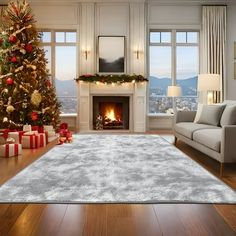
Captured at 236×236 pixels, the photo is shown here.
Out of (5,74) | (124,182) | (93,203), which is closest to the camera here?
(93,203)

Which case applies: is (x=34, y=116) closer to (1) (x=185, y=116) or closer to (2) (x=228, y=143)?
(1) (x=185, y=116)

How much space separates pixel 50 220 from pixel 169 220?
0.76 metres

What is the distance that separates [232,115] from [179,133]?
134 cm

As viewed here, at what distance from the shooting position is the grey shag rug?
Result: 8.06 feet

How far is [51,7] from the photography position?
8.32 metres

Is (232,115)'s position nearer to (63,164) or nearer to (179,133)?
(179,133)

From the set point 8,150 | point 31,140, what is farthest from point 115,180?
point 31,140

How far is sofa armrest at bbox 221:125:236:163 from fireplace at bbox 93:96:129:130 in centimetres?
530

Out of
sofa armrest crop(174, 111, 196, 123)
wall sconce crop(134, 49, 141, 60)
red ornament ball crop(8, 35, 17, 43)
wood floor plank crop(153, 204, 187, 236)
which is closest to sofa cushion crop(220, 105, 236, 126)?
sofa armrest crop(174, 111, 196, 123)

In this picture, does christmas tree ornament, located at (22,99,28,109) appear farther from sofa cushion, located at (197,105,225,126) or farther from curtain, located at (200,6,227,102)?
curtain, located at (200,6,227,102)

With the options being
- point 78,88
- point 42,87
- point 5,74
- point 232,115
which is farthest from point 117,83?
point 232,115

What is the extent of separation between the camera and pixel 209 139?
3672mm

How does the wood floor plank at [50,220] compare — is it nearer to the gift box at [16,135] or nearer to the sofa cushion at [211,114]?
the gift box at [16,135]

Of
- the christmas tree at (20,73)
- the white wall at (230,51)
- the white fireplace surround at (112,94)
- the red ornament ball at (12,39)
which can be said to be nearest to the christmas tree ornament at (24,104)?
the christmas tree at (20,73)
